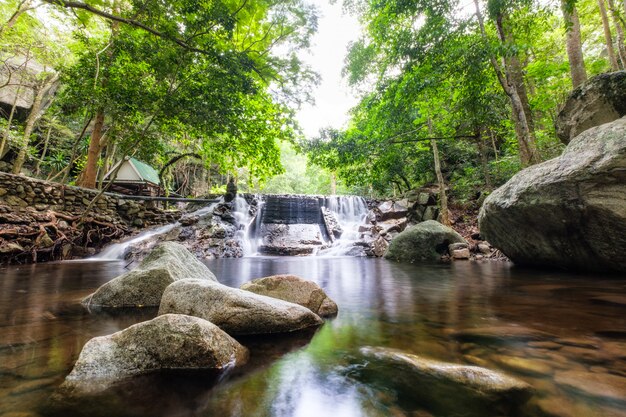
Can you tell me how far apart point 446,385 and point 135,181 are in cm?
2345

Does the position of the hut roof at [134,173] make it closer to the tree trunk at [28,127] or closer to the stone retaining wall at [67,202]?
the tree trunk at [28,127]

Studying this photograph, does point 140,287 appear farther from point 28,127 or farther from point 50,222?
point 28,127

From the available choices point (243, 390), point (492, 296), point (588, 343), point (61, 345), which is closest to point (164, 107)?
point (61, 345)

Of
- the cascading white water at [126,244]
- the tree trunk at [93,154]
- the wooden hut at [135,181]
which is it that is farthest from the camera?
the wooden hut at [135,181]

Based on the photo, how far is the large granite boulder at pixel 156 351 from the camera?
5.44 feet

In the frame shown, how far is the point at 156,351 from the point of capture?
177 centimetres

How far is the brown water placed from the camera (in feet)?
4.52

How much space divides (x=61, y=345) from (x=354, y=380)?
6.91 ft

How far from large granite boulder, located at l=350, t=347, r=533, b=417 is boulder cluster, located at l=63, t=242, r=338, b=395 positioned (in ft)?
2.80

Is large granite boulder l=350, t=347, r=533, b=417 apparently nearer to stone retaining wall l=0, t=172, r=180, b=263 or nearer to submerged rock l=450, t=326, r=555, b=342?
submerged rock l=450, t=326, r=555, b=342

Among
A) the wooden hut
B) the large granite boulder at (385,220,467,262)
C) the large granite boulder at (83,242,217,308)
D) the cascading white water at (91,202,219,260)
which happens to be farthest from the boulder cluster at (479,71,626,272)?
the wooden hut

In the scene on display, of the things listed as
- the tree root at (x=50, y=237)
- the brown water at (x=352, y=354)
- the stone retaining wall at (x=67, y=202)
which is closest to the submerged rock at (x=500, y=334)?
the brown water at (x=352, y=354)

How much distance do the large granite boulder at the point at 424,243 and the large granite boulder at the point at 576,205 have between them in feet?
10.00

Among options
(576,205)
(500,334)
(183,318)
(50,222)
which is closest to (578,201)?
(576,205)
